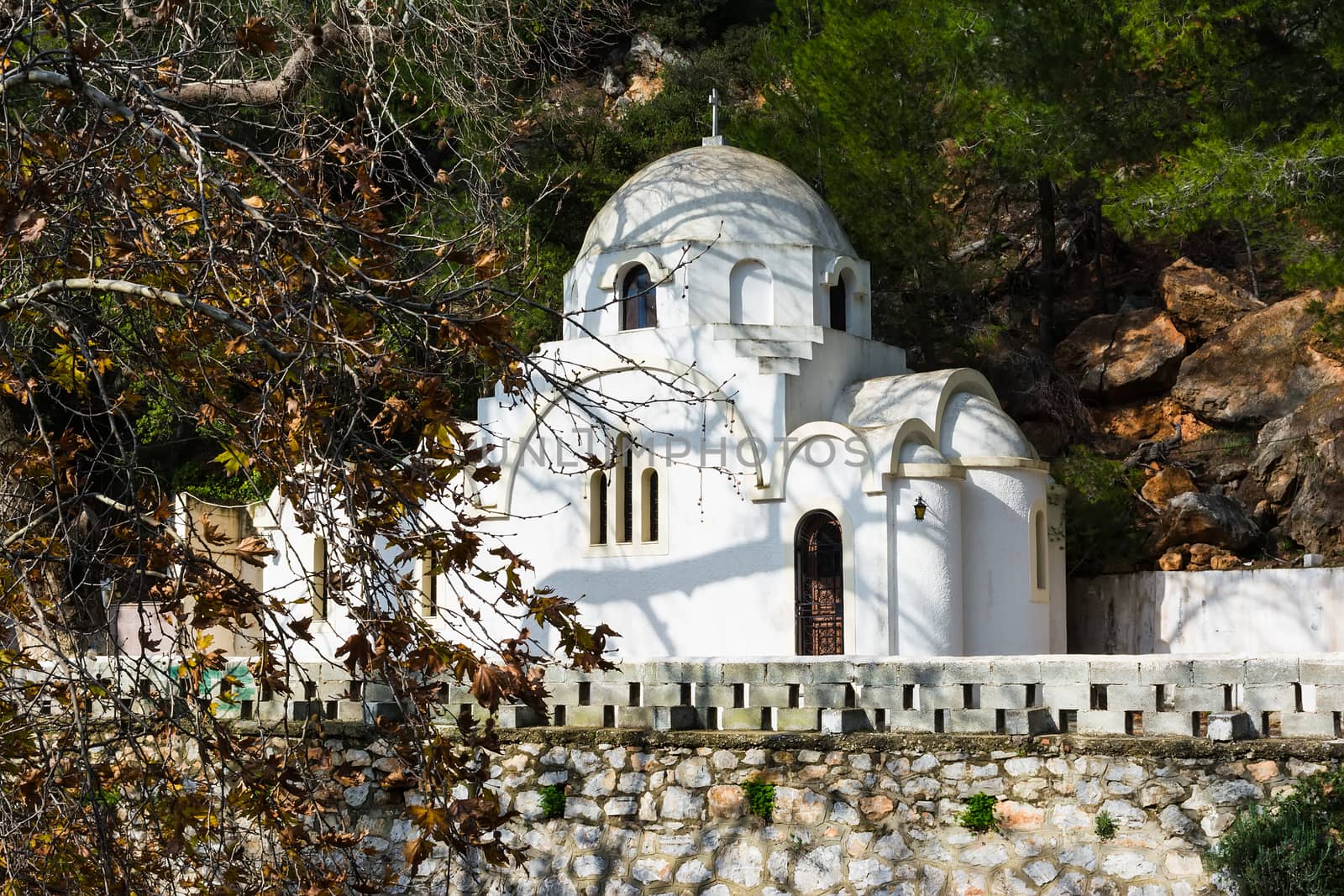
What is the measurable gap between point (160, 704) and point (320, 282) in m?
1.67

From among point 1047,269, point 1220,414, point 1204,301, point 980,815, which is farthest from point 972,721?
point 1047,269

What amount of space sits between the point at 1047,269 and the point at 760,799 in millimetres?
18027

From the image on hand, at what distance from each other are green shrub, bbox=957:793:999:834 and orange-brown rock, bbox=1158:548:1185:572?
1106 cm

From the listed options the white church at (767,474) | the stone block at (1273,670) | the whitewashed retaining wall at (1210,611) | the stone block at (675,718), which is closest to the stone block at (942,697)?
the stone block at (675,718)

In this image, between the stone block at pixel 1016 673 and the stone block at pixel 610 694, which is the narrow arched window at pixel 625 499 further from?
the stone block at pixel 1016 673

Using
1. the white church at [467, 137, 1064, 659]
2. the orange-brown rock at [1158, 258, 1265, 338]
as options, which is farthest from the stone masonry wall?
the orange-brown rock at [1158, 258, 1265, 338]

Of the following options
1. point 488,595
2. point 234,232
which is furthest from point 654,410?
point 234,232

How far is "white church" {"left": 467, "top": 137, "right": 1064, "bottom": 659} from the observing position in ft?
53.8

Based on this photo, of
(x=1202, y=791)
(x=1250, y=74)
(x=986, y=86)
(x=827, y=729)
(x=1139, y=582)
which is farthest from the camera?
(x=986, y=86)

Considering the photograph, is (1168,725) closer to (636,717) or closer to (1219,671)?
(1219,671)

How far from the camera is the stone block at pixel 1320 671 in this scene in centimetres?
906

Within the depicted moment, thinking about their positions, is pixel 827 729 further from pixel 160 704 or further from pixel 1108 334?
pixel 1108 334

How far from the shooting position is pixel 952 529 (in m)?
16.4

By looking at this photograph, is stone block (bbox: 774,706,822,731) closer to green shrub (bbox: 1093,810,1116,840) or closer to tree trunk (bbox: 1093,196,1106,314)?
green shrub (bbox: 1093,810,1116,840)
